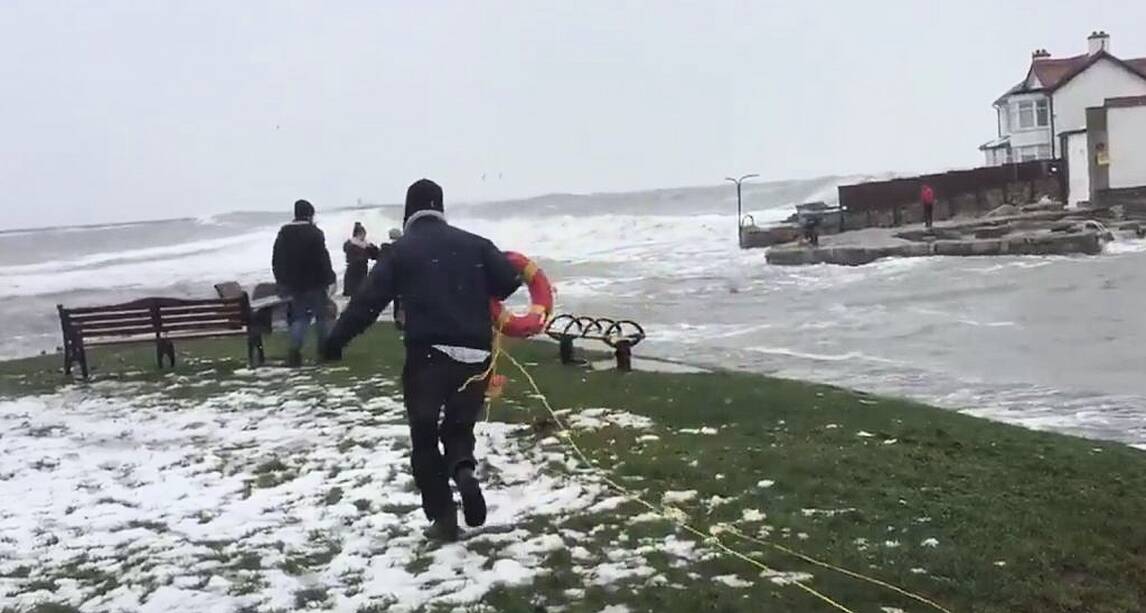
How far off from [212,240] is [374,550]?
86.0 m

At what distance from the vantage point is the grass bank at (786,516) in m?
5.20

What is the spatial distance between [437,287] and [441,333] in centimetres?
22

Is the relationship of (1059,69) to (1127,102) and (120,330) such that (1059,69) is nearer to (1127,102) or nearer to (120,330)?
(1127,102)

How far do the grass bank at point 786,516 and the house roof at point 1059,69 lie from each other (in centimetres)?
5146

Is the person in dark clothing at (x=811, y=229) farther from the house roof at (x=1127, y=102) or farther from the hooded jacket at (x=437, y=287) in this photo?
the hooded jacket at (x=437, y=287)

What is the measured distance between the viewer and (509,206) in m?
119

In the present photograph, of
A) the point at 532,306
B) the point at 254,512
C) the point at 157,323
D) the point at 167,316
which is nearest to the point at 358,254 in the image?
the point at 167,316

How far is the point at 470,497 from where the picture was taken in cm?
604

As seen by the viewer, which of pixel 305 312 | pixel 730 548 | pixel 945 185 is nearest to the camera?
pixel 730 548

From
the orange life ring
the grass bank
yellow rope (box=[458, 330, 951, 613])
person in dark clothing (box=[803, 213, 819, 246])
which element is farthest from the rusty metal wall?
the orange life ring

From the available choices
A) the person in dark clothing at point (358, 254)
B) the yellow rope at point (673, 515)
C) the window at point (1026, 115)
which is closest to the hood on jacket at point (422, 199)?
the yellow rope at point (673, 515)

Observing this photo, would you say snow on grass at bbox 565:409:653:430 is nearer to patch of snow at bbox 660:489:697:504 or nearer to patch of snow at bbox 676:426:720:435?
patch of snow at bbox 676:426:720:435

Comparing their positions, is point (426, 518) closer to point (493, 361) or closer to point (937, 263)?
point (493, 361)

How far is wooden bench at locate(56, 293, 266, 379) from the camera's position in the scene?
1295 centimetres
